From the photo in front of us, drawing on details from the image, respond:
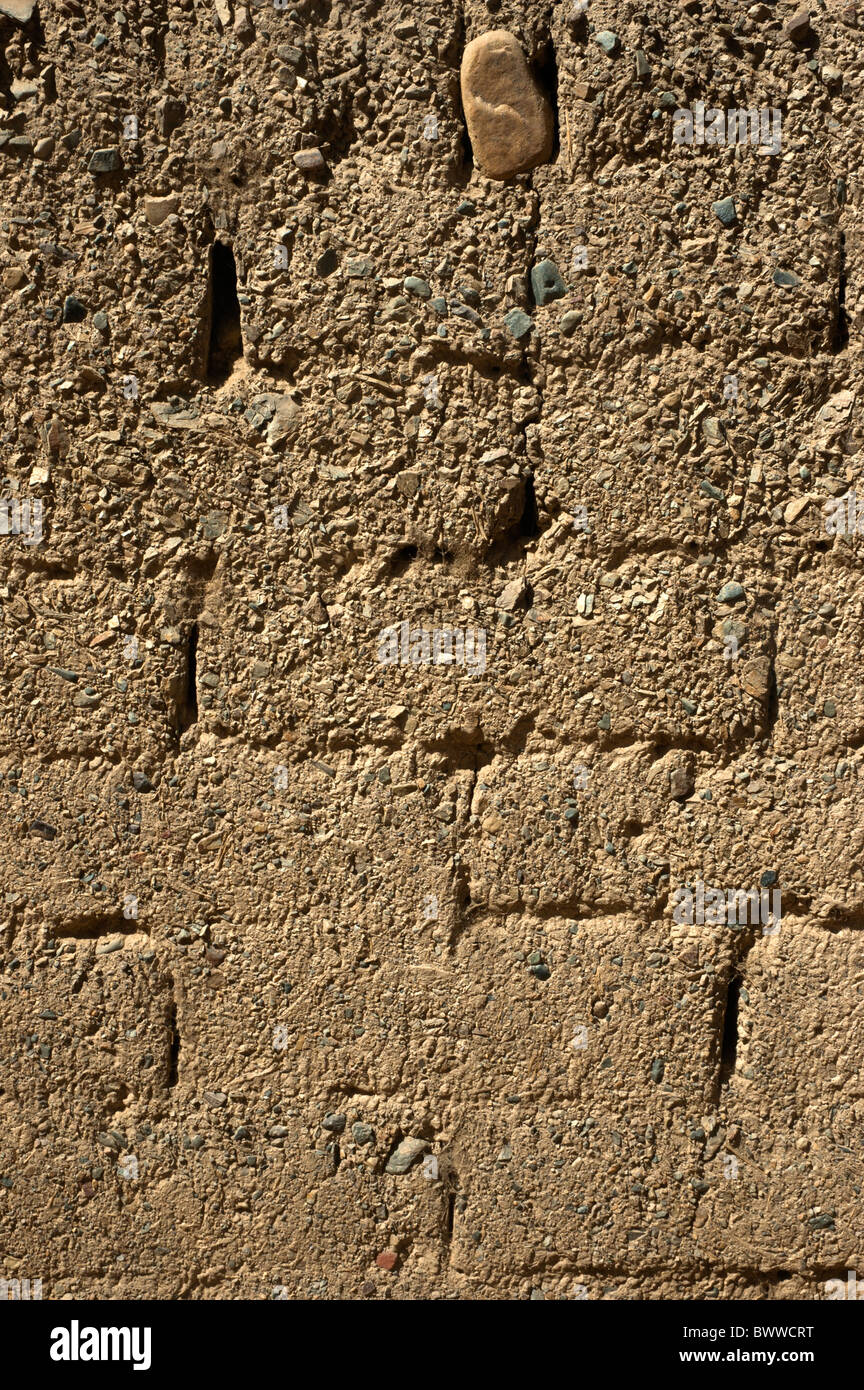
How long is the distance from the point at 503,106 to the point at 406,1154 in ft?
5.26

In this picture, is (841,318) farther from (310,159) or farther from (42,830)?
(42,830)

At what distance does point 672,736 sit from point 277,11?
1.24m

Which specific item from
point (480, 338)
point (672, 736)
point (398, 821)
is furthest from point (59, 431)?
point (672, 736)

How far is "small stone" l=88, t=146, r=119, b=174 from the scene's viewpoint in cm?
158

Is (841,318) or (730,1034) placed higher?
(841,318)

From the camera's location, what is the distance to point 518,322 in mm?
1564

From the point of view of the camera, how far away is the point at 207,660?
1.63 metres

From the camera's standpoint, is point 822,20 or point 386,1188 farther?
point 386,1188

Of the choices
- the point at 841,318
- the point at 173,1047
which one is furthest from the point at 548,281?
the point at 173,1047

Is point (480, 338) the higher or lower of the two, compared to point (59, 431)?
higher

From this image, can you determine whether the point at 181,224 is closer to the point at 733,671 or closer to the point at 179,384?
the point at 179,384

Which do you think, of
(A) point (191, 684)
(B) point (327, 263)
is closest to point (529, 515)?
(B) point (327, 263)

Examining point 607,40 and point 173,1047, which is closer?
point 607,40

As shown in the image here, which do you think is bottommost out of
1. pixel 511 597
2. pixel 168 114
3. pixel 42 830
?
pixel 42 830
